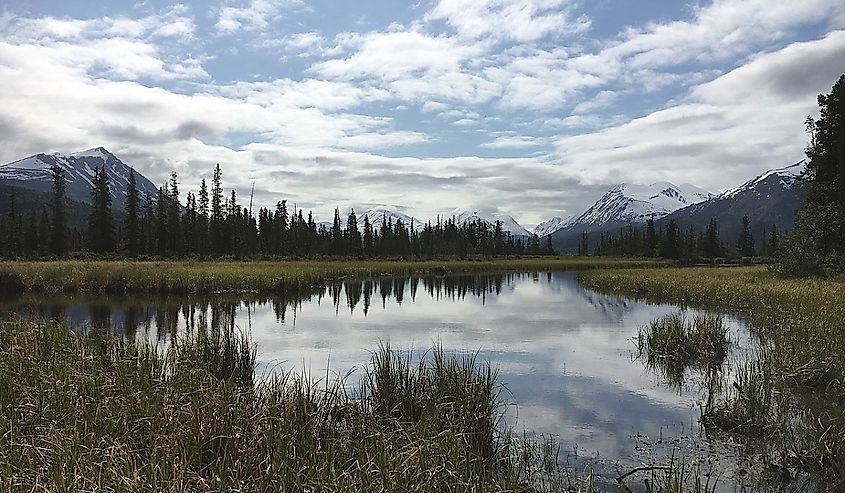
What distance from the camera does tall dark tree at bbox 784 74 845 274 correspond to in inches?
1378

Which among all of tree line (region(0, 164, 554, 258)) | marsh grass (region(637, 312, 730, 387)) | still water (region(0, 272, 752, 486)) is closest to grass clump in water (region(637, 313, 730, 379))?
marsh grass (region(637, 312, 730, 387))

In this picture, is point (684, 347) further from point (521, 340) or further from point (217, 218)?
point (217, 218)

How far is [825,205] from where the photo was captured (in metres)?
36.7


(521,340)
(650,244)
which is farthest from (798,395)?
(650,244)

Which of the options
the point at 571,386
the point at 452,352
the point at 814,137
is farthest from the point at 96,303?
the point at 814,137

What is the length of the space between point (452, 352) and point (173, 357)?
784cm

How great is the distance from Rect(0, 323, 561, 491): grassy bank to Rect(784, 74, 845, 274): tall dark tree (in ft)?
108

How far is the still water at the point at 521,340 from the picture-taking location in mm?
9867

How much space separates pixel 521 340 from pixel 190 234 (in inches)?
2803

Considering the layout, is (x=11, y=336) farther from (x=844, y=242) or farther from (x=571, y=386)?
(x=844, y=242)

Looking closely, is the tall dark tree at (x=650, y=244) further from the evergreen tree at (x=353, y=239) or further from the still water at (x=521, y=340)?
the still water at (x=521, y=340)

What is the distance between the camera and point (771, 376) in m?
11.7

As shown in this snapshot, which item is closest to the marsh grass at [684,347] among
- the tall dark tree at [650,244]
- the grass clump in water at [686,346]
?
the grass clump in water at [686,346]

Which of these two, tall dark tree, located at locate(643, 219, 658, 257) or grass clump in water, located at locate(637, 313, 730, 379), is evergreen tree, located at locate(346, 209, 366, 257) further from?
grass clump in water, located at locate(637, 313, 730, 379)
